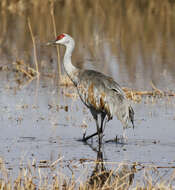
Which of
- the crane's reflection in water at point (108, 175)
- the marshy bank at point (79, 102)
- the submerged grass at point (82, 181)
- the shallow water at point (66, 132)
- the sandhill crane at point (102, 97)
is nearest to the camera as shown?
the submerged grass at point (82, 181)

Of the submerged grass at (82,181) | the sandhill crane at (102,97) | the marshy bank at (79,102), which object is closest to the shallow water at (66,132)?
the marshy bank at (79,102)

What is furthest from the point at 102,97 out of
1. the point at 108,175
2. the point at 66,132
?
the point at 108,175

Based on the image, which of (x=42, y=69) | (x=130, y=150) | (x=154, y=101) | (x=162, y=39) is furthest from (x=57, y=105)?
(x=162, y=39)

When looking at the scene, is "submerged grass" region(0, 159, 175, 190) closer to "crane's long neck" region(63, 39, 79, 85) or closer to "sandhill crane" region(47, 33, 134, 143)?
"sandhill crane" region(47, 33, 134, 143)

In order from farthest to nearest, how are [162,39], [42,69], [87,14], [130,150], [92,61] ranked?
[87,14], [162,39], [92,61], [42,69], [130,150]

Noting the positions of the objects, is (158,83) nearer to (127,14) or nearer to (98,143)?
(98,143)

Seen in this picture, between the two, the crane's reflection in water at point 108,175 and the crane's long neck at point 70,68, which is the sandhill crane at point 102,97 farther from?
the crane's reflection in water at point 108,175

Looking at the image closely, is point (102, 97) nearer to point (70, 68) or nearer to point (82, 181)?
point (70, 68)

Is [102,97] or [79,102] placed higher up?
Answer: [102,97]

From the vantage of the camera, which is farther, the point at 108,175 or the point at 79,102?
the point at 79,102

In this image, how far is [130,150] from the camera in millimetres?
7422

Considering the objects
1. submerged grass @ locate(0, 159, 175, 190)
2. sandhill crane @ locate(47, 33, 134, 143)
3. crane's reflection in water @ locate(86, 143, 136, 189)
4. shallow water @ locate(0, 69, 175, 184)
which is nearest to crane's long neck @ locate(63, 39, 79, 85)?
sandhill crane @ locate(47, 33, 134, 143)

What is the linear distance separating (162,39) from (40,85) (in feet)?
22.4

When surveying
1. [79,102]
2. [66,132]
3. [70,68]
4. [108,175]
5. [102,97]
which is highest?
[70,68]
